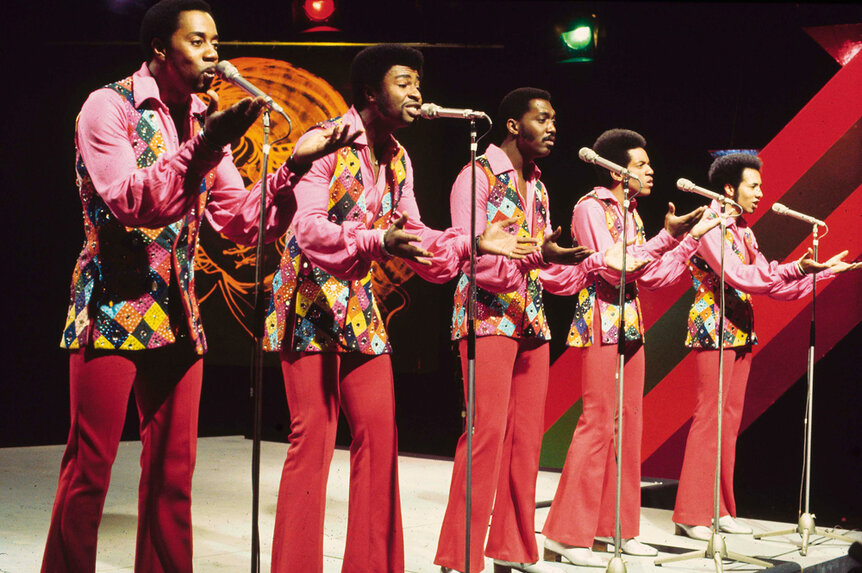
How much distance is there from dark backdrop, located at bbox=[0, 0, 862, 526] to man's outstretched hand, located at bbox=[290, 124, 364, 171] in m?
3.85

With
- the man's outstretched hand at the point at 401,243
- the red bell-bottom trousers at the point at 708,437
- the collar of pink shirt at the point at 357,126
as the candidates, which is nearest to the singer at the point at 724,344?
the red bell-bottom trousers at the point at 708,437

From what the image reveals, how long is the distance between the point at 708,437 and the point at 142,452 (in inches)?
127

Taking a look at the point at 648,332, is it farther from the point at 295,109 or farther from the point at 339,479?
the point at 295,109

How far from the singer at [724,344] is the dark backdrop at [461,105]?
88cm

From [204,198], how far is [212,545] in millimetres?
2091

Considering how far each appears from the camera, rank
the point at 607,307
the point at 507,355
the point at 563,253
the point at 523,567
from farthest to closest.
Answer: the point at 607,307, the point at 523,567, the point at 507,355, the point at 563,253

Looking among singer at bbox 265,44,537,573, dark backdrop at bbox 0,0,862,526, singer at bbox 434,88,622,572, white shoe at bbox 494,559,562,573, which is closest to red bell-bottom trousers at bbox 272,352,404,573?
singer at bbox 265,44,537,573

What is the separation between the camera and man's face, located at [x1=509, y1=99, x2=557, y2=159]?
12.4ft

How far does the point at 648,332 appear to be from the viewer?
6.55 m

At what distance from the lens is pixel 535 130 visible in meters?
3.79

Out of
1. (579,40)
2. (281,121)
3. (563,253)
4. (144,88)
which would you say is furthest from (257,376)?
(281,121)

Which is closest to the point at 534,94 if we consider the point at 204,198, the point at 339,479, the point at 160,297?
the point at 204,198

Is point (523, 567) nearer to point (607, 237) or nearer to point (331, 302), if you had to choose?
point (607, 237)

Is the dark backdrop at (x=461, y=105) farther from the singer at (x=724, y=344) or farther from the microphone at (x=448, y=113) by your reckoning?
the microphone at (x=448, y=113)
